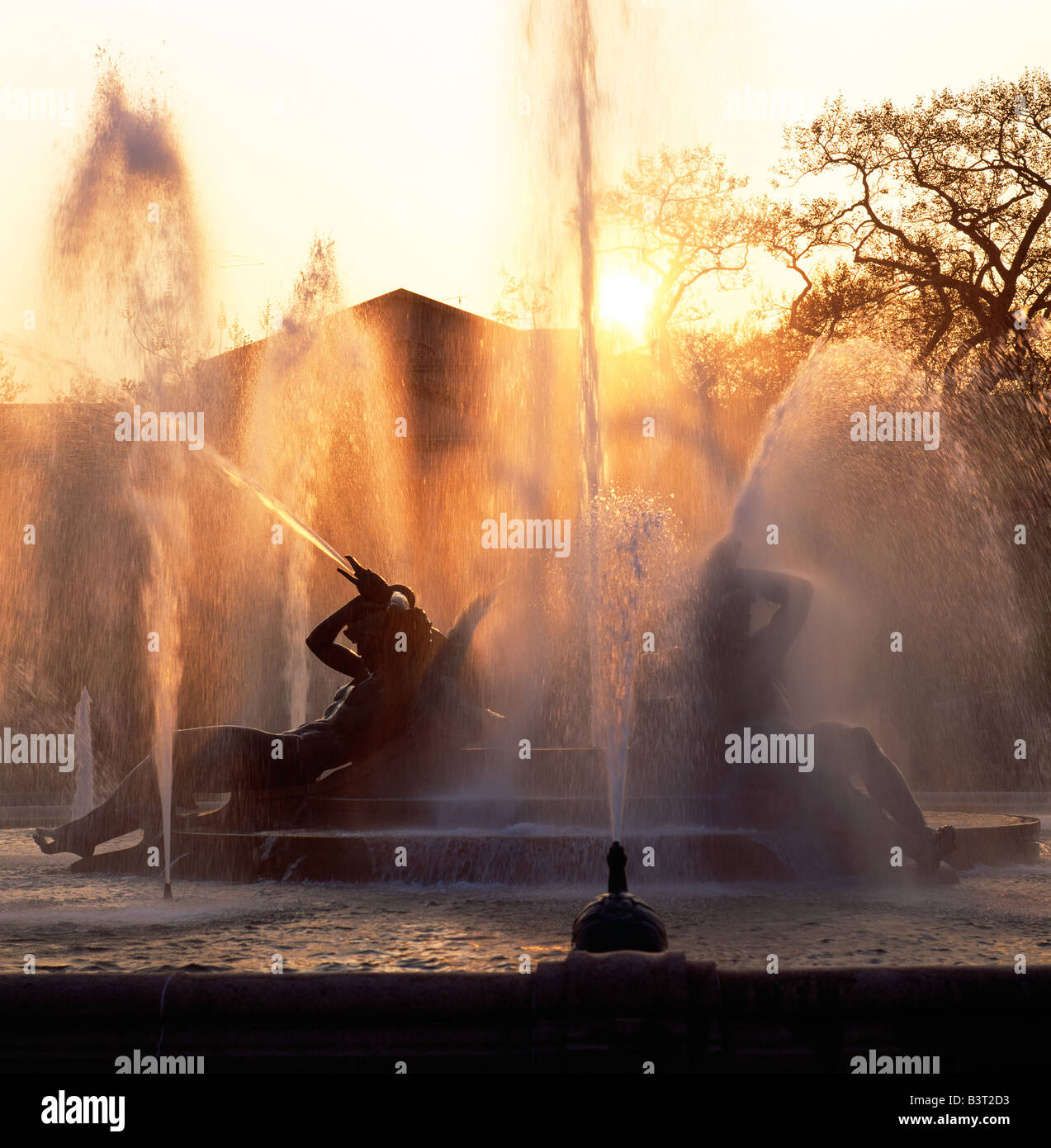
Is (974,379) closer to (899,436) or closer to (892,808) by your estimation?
(899,436)

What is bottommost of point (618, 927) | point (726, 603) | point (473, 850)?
point (473, 850)

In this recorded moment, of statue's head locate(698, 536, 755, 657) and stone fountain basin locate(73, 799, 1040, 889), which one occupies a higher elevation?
statue's head locate(698, 536, 755, 657)

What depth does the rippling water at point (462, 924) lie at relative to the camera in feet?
19.6

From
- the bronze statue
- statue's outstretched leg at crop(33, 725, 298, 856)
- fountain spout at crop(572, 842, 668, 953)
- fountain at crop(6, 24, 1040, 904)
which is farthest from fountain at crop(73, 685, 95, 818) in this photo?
fountain spout at crop(572, 842, 668, 953)

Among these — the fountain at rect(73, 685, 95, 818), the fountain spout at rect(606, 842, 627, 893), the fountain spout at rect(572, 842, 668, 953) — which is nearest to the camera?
the fountain spout at rect(572, 842, 668, 953)

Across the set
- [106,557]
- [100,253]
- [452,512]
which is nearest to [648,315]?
[452,512]

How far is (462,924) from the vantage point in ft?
23.2

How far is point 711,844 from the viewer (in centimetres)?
881

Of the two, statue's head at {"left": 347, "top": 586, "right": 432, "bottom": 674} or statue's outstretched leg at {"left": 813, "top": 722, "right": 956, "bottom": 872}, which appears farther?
statue's head at {"left": 347, "top": 586, "right": 432, "bottom": 674}

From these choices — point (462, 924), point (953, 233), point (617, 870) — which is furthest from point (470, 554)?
point (617, 870)

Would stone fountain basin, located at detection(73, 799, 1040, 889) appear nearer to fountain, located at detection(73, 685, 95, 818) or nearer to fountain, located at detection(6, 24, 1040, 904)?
fountain, located at detection(6, 24, 1040, 904)

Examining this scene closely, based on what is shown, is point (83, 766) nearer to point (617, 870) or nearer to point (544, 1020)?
point (617, 870)

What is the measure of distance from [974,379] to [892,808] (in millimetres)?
18046

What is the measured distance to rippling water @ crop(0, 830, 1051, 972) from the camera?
235 inches
